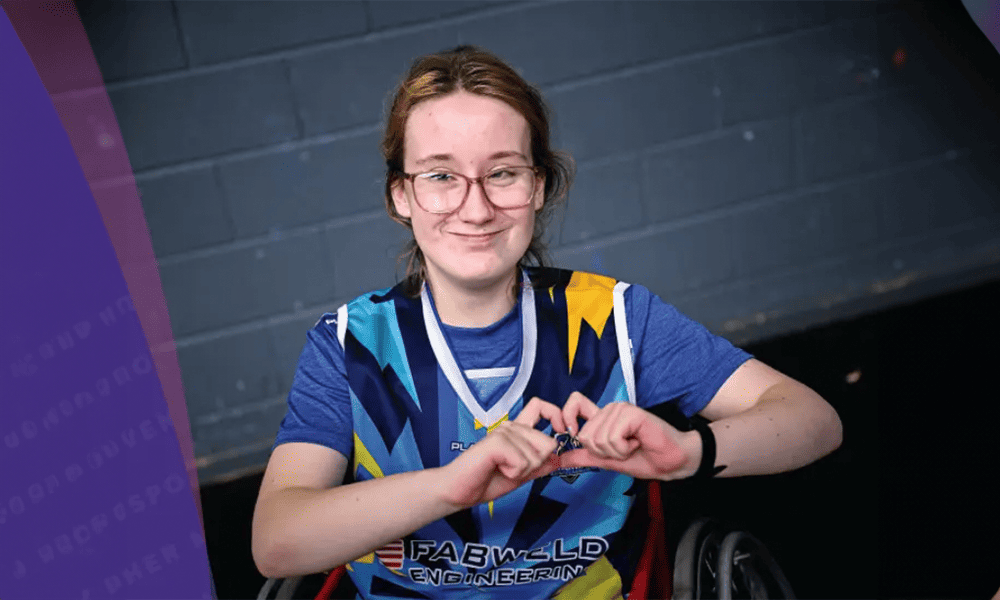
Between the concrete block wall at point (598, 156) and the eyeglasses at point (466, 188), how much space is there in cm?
111

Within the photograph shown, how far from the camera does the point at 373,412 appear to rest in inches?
46.3

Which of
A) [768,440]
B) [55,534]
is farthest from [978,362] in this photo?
[55,534]

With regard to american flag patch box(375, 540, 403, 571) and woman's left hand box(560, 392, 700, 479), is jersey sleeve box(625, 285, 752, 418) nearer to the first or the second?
woman's left hand box(560, 392, 700, 479)

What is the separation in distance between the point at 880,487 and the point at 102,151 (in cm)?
200

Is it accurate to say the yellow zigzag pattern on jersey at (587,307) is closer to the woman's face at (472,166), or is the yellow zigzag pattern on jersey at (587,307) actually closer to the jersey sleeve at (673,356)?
the jersey sleeve at (673,356)

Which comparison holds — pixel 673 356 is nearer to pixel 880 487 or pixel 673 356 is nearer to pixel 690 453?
pixel 690 453

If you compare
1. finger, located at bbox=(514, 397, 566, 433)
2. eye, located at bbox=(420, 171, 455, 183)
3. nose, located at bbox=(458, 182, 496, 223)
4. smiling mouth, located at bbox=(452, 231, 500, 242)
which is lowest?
finger, located at bbox=(514, 397, 566, 433)

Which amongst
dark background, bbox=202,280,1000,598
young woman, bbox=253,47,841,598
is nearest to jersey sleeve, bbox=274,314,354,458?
young woman, bbox=253,47,841,598

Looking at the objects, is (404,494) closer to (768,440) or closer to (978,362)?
(768,440)

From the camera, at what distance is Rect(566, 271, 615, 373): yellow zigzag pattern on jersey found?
121 cm

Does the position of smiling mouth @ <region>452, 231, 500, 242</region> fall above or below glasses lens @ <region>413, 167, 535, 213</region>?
below

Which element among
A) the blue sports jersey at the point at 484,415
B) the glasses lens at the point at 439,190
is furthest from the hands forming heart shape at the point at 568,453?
the glasses lens at the point at 439,190

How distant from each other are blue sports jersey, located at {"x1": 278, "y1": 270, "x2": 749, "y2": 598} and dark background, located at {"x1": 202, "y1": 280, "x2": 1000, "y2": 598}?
907 millimetres

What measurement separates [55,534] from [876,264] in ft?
7.82
